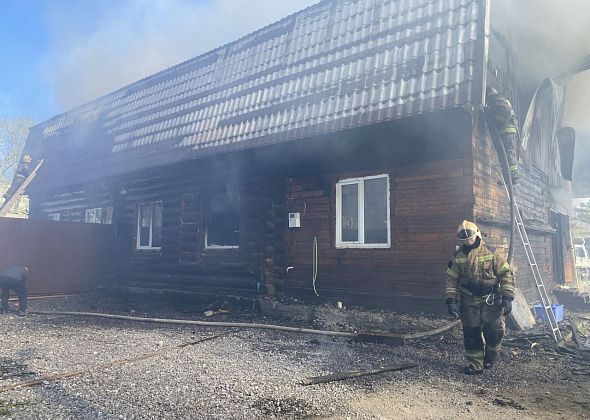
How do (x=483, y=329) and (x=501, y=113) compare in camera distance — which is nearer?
(x=483, y=329)

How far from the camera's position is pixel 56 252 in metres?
11.2

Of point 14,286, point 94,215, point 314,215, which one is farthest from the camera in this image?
point 94,215

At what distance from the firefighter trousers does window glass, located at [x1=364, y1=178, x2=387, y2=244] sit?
258 cm

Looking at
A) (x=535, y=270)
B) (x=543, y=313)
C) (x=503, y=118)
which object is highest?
(x=503, y=118)

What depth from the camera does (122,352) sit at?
5.10m

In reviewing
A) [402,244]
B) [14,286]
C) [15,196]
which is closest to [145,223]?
[14,286]

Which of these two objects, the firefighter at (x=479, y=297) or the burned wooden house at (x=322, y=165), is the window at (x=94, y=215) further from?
the firefighter at (x=479, y=297)

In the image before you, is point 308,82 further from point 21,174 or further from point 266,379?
point 21,174

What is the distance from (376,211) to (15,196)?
13014 mm

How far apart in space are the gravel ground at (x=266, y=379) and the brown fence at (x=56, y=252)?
4.90 m

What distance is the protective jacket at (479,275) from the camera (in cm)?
465

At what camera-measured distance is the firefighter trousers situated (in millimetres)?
4590

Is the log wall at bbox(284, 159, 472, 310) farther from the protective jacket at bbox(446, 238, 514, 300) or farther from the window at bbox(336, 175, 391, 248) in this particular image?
the protective jacket at bbox(446, 238, 514, 300)

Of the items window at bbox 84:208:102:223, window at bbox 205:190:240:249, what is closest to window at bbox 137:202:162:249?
window at bbox 205:190:240:249
